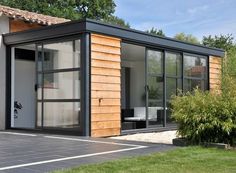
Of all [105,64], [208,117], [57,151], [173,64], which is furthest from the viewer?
[173,64]

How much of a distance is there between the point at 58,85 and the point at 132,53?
206 inches

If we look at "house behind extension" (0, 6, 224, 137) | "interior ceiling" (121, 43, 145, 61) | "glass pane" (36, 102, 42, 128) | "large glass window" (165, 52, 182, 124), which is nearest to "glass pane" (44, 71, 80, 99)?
"house behind extension" (0, 6, 224, 137)

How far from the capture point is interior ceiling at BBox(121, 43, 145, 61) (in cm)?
1441

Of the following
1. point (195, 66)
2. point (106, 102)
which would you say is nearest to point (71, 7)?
point (195, 66)

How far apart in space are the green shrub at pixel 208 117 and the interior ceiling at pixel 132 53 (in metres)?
5.24

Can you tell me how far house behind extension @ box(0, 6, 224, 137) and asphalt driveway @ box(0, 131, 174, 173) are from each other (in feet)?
3.65

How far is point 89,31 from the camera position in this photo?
34.9ft

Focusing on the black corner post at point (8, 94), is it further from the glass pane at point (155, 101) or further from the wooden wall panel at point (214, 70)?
the wooden wall panel at point (214, 70)

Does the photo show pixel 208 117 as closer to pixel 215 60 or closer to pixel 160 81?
pixel 160 81

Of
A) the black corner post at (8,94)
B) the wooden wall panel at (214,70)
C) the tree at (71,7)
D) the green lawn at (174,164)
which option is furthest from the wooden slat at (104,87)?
the tree at (71,7)

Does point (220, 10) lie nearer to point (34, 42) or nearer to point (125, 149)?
point (34, 42)

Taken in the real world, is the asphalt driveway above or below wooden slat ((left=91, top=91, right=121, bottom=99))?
below

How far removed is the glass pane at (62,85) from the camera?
10867 mm

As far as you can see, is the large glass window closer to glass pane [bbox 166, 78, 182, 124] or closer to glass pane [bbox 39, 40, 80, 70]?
glass pane [bbox 166, 78, 182, 124]
